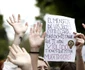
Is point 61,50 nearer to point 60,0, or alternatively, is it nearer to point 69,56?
point 69,56

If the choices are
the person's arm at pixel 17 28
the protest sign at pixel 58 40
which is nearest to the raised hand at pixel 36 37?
the person's arm at pixel 17 28

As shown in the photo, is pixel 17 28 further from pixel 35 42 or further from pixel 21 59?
pixel 21 59

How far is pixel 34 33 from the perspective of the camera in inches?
249

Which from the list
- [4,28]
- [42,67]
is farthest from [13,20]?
[4,28]

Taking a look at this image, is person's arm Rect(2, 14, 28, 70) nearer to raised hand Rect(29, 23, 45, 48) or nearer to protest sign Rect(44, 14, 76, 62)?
raised hand Rect(29, 23, 45, 48)

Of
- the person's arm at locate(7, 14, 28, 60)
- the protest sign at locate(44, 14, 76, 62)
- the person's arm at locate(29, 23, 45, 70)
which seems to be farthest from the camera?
the protest sign at locate(44, 14, 76, 62)

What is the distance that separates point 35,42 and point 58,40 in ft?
2.51

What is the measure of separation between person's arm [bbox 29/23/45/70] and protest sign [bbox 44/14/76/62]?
1.31 feet

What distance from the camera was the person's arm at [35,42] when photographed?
6062mm

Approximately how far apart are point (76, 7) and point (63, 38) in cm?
1534

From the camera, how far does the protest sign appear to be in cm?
683

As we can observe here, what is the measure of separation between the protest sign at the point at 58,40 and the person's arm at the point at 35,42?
0.40 metres

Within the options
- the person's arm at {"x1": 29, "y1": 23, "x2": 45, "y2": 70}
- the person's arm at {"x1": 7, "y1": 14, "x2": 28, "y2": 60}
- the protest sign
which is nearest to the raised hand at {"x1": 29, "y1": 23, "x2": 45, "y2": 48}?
the person's arm at {"x1": 29, "y1": 23, "x2": 45, "y2": 70}

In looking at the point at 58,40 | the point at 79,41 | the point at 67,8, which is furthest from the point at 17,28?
the point at 67,8
